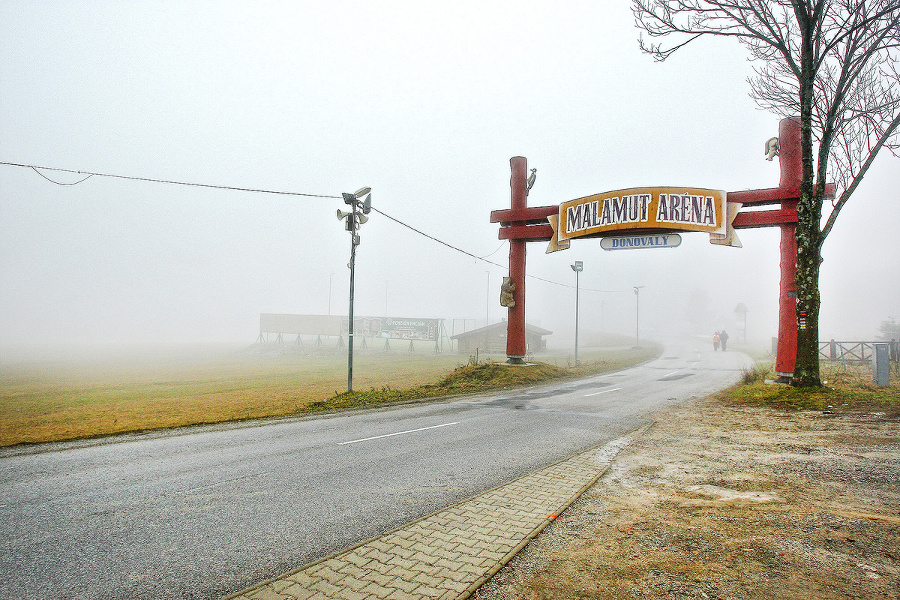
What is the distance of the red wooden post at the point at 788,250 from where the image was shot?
606 inches

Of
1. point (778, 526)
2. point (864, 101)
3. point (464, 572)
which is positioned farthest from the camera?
point (864, 101)

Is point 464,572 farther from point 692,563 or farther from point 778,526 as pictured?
point 778,526

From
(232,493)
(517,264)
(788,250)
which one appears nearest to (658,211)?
(788,250)

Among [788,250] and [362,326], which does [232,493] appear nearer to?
[788,250]

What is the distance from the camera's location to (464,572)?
11.4ft

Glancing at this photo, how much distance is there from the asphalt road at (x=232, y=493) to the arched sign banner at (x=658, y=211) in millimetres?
9391

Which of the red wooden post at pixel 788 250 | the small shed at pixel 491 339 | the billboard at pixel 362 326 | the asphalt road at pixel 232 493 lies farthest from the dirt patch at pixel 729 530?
the billboard at pixel 362 326

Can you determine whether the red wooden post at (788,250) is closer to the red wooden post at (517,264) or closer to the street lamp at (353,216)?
the red wooden post at (517,264)

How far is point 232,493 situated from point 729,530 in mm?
5236

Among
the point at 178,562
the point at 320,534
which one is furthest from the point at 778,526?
the point at 178,562

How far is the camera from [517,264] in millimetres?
20984

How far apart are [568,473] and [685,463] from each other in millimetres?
1890

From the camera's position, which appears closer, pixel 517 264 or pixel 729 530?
pixel 729 530

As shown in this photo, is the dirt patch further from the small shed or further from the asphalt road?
the small shed
